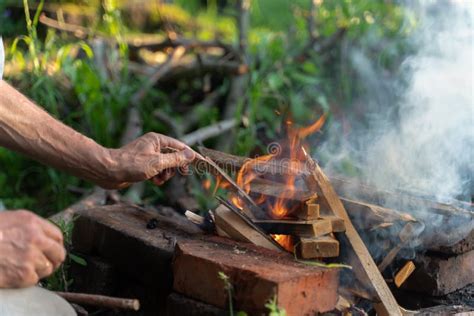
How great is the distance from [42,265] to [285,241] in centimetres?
113

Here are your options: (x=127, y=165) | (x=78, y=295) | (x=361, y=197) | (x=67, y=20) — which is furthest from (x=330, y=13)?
(x=78, y=295)

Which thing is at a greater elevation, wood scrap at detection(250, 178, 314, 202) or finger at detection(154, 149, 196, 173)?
finger at detection(154, 149, 196, 173)

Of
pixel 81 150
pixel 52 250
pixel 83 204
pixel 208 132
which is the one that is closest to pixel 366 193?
pixel 81 150

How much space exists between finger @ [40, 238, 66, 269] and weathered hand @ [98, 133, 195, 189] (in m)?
0.61

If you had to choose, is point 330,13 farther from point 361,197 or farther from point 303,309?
point 303,309

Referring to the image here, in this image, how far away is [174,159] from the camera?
9.78ft

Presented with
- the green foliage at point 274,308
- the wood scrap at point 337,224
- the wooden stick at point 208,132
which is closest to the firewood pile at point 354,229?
the wood scrap at point 337,224

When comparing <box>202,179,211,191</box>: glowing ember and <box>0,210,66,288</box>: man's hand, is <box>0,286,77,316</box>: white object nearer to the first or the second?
<box>0,210,66,288</box>: man's hand

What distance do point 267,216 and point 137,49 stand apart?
3.72 meters

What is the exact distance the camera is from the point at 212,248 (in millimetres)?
2885

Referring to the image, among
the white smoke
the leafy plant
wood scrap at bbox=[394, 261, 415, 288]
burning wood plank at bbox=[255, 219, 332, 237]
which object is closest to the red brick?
burning wood plank at bbox=[255, 219, 332, 237]

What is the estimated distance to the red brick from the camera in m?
2.56

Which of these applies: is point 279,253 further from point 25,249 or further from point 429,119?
point 429,119

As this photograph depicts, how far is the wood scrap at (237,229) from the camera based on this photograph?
299 centimetres
